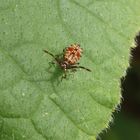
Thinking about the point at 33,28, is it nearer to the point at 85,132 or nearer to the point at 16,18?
the point at 16,18

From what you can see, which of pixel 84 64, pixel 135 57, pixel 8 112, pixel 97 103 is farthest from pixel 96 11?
pixel 135 57

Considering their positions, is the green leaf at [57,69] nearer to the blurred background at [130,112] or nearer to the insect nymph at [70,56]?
the insect nymph at [70,56]

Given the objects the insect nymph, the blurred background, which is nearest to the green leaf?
the insect nymph

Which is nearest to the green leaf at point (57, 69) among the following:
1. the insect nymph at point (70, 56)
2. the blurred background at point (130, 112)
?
the insect nymph at point (70, 56)

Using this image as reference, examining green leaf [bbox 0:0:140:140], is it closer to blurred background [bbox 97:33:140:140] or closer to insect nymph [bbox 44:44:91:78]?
insect nymph [bbox 44:44:91:78]

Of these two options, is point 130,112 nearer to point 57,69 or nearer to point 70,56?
point 70,56
